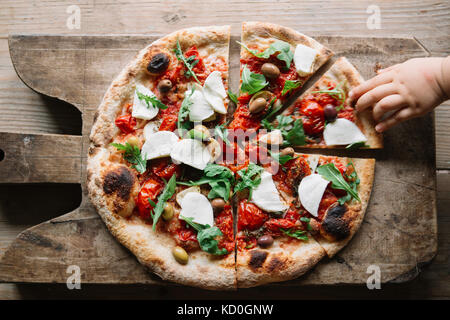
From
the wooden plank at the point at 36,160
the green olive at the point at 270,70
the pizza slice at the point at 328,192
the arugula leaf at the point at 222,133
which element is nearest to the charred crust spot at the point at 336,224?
the pizza slice at the point at 328,192

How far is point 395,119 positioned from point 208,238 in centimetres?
218

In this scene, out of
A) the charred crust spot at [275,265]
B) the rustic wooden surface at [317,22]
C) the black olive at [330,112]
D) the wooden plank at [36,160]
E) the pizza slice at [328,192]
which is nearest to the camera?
the charred crust spot at [275,265]

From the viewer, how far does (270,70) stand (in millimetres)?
3832

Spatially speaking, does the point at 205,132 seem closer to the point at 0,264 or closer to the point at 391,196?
the point at 391,196

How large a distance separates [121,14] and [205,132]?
1769 millimetres

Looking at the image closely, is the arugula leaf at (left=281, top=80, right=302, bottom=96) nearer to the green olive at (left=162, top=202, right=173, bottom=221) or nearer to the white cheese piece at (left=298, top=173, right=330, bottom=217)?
the white cheese piece at (left=298, top=173, right=330, bottom=217)

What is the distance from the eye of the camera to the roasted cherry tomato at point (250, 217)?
3766 millimetres

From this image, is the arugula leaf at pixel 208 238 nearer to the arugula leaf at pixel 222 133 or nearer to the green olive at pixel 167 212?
the green olive at pixel 167 212

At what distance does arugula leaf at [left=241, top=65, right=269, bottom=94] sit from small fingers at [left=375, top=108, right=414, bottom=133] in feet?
4.03

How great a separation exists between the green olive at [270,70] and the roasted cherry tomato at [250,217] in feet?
4.34

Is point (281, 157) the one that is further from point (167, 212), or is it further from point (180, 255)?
point (180, 255)

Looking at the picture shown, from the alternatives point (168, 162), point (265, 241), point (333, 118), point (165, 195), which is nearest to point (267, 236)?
point (265, 241)

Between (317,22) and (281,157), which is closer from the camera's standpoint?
(281,157)
